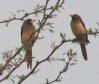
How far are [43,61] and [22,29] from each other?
3199mm

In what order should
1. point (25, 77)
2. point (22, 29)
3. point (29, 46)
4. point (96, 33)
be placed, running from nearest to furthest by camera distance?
point (96, 33)
point (25, 77)
point (29, 46)
point (22, 29)

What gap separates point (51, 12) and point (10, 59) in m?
0.76

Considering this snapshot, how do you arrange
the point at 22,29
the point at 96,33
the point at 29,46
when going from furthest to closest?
the point at 22,29 < the point at 29,46 < the point at 96,33

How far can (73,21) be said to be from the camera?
7.51m

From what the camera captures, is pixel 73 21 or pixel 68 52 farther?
pixel 73 21

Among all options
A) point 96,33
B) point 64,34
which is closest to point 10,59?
point 64,34

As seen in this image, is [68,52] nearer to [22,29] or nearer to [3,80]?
[3,80]

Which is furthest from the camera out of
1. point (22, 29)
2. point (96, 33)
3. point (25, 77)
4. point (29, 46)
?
point (22, 29)

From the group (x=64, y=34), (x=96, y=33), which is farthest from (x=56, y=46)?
(x=96, y=33)

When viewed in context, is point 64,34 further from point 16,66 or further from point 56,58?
point 16,66

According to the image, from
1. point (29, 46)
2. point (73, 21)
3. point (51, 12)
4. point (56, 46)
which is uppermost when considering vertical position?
point (51, 12)

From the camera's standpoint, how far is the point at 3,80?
423cm

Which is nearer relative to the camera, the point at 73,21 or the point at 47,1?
the point at 47,1

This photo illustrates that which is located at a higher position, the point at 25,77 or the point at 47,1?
the point at 47,1
